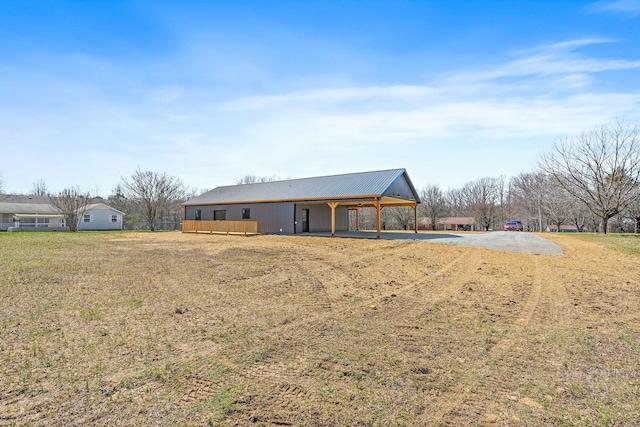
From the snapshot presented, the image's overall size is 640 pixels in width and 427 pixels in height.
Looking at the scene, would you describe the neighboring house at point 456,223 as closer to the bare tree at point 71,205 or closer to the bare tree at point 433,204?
the bare tree at point 433,204

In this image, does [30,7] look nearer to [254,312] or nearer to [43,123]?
[43,123]

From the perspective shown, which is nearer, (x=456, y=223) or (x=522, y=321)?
(x=522, y=321)

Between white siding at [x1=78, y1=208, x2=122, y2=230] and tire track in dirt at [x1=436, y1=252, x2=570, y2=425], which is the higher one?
white siding at [x1=78, y1=208, x2=122, y2=230]

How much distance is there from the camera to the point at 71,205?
3067 centimetres

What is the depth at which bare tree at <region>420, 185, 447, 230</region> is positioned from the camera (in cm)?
4828

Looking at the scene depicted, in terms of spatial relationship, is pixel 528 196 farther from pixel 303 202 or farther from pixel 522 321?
pixel 522 321

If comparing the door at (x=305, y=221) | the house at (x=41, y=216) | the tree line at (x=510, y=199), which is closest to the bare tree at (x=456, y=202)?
the tree line at (x=510, y=199)

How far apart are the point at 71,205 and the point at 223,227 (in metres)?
16.8

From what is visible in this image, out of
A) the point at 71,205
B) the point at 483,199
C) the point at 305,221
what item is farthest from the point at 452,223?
the point at 71,205

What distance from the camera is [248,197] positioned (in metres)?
26.0

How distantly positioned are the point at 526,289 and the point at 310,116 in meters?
10.2

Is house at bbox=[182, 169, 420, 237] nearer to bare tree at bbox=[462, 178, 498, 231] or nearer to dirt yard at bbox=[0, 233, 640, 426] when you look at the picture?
dirt yard at bbox=[0, 233, 640, 426]

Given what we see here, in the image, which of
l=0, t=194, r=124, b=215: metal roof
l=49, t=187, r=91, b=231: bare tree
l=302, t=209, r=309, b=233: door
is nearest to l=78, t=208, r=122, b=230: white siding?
l=0, t=194, r=124, b=215: metal roof

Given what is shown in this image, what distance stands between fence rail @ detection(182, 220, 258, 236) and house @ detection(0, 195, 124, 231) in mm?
14459
